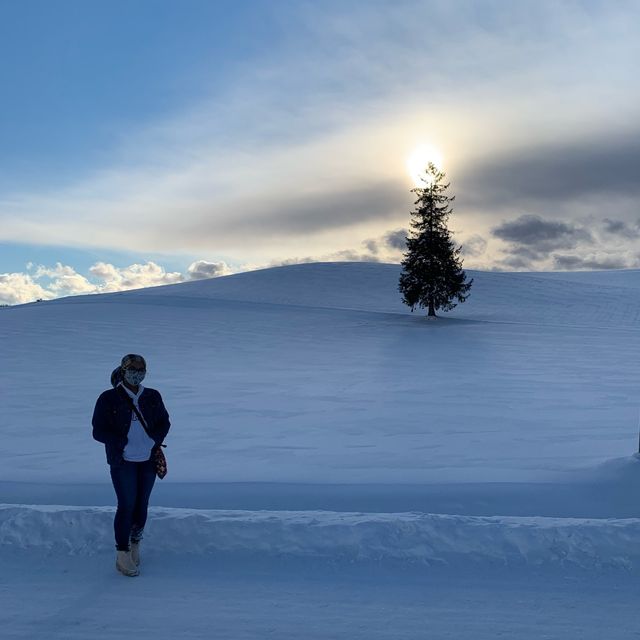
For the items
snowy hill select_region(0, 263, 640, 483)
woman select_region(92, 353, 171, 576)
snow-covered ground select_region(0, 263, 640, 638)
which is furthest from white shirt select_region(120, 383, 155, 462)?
snowy hill select_region(0, 263, 640, 483)

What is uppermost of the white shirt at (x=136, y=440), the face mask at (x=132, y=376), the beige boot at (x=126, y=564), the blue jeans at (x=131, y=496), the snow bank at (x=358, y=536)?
the face mask at (x=132, y=376)

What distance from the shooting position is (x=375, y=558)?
5.36 metres

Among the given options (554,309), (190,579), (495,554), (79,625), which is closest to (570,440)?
(495,554)

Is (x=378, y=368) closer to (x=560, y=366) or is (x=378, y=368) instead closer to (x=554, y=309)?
→ (x=560, y=366)

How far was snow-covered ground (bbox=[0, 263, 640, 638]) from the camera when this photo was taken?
14.9 ft

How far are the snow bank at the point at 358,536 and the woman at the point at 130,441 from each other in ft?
1.72

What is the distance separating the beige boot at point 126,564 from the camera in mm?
5102

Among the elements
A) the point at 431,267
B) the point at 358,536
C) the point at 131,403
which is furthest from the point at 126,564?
the point at 431,267

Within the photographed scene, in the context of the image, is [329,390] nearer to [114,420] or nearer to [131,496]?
[131,496]

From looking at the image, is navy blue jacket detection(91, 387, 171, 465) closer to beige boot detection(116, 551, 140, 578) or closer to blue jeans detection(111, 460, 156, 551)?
blue jeans detection(111, 460, 156, 551)

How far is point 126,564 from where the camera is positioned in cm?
511

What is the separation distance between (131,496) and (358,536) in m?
1.85

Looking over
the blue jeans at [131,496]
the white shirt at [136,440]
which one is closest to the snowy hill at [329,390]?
the blue jeans at [131,496]

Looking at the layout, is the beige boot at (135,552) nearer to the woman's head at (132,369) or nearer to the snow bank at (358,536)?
the snow bank at (358,536)
